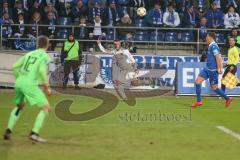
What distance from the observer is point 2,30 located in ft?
82.8

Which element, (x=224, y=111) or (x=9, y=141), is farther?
(x=224, y=111)

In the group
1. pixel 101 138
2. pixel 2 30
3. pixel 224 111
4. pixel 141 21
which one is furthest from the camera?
pixel 141 21

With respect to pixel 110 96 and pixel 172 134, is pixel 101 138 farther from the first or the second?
pixel 110 96

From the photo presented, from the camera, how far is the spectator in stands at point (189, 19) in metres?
26.7

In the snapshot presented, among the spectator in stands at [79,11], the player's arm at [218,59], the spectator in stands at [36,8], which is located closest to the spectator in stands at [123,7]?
the spectator in stands at [79,11]

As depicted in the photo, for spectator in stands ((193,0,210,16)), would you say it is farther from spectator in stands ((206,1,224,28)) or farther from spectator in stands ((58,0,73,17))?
spectator in stands ((58,0,73,17))

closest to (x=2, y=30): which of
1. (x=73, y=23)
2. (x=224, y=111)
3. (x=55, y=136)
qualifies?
(x=73, y=23)

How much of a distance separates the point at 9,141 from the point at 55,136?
1.15 m

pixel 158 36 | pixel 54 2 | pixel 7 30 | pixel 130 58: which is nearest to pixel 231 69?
pixel 130 58

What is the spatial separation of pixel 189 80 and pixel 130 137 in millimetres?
10661

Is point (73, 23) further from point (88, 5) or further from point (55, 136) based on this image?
point (55, 136)

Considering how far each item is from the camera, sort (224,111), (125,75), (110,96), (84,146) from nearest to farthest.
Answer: (84,146) → (224,111) → (110,96) → (125,75)

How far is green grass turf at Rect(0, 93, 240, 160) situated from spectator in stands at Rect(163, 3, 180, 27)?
28.7 feet

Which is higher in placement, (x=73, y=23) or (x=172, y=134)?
(x=73, y=23)
